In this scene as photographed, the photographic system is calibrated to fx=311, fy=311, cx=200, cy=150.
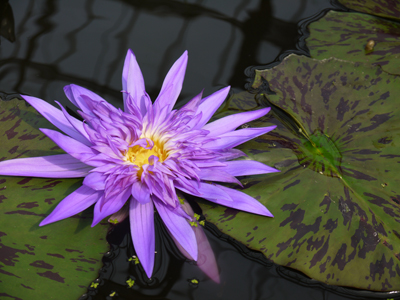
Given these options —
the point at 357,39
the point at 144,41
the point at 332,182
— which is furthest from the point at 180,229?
the point at 357,39

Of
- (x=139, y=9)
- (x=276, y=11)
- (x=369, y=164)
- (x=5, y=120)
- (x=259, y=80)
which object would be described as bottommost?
(x=5, y=120)

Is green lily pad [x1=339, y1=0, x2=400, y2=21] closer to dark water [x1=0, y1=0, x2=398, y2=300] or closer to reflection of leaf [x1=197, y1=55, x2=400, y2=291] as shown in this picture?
dark water [x1=0, y1=0, x2=398, y2=300]

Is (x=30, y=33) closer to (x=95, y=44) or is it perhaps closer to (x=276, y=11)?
(x=95, y=44)

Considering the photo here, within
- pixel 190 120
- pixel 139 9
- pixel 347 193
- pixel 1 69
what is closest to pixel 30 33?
pixel 1 69

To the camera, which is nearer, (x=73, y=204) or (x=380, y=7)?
(x=73, y=204)

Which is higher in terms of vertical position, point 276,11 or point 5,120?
point 276,11

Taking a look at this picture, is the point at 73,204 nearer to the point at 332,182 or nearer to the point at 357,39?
the point at 332,182

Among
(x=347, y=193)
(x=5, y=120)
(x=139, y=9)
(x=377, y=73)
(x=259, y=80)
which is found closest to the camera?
(x=347, y=193)
